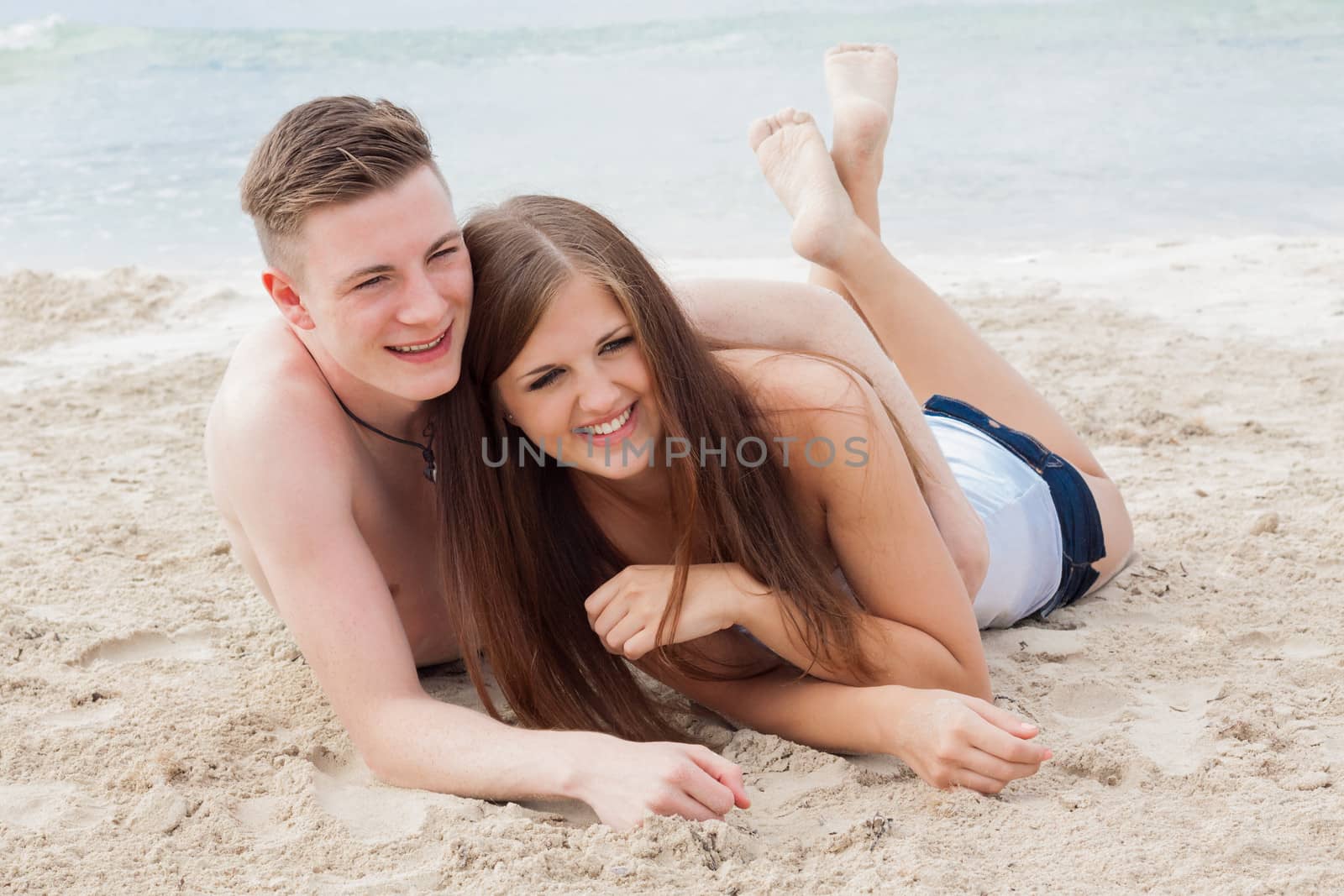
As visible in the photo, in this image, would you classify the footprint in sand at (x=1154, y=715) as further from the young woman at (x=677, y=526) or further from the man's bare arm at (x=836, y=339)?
the man's bare arm at (x=836, y=339)

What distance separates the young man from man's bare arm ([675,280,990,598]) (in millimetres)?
625

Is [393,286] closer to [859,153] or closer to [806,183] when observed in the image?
[806,183]

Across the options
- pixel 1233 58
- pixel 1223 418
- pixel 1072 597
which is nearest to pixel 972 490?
pixel 1072 597

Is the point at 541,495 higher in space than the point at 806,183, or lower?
lower

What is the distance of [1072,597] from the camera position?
10.5 ft

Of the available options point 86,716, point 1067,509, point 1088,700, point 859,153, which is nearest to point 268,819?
point 86,716

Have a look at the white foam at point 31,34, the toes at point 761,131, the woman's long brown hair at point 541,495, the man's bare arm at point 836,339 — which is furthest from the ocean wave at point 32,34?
the woman's long brown hair at point 541,495

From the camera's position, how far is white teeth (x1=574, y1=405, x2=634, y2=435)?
2.38m

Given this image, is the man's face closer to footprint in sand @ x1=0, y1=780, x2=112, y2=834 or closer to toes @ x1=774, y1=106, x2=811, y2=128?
footprint in sand @ x1=0, y1=780, x2=112, y2=834

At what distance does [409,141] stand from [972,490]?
1.64 meters

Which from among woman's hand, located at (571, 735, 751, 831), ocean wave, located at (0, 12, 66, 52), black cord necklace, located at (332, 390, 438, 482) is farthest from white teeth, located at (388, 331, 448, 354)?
ocean wave, located at (0, 12, 66, 52)

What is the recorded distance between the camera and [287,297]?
7.88 feet

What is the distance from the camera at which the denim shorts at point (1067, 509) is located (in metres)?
3.13

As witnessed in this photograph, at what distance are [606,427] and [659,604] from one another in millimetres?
344
